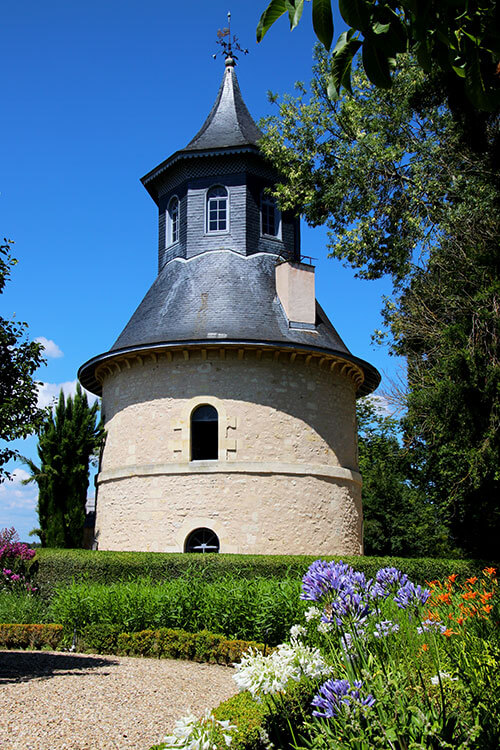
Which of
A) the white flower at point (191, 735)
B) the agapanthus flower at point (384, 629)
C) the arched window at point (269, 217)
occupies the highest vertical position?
the arched window at point (269, 217)

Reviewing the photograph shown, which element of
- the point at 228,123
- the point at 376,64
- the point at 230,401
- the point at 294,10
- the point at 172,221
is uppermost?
the point at 228,123

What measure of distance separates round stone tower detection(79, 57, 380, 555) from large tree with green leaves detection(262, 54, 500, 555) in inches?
89.4

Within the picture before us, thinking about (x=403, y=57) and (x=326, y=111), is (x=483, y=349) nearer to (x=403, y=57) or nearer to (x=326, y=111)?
(x=403, y=57)

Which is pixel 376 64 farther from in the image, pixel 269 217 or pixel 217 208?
pixel 269 217

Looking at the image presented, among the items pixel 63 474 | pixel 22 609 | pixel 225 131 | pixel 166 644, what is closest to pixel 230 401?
pixel 63 474

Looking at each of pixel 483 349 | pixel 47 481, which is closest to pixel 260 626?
pixel 483 349

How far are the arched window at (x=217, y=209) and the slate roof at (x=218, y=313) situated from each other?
0.91 metres

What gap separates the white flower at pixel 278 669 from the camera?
3.52 metres

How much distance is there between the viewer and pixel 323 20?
2.82m

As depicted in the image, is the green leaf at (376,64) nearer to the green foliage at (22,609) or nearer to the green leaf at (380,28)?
the green leaf at (380,28)

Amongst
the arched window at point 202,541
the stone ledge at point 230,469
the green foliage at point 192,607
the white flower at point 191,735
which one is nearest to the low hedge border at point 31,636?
the green foliage at point 192,607

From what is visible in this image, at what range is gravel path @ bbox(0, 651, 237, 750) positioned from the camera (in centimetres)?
539

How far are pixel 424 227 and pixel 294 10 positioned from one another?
1392 centimetres

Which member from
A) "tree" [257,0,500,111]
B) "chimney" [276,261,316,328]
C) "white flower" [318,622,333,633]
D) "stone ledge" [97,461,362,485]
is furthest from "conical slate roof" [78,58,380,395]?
"tree" [257,0,500,111]
